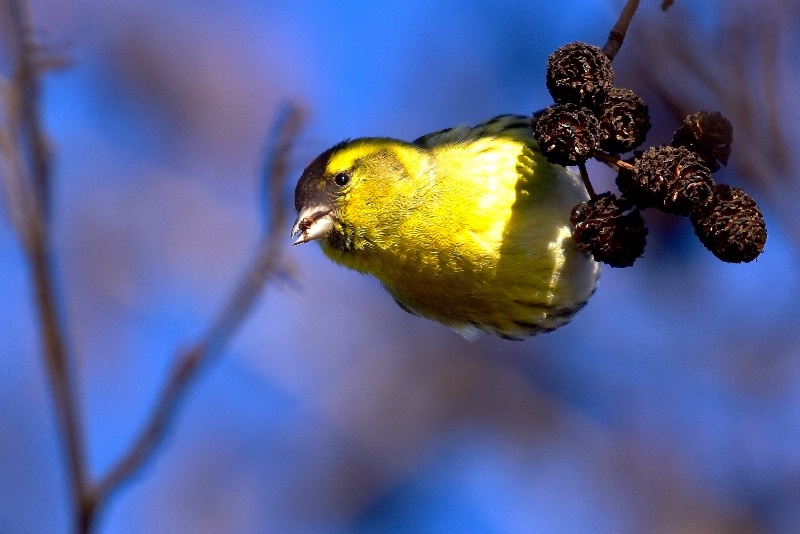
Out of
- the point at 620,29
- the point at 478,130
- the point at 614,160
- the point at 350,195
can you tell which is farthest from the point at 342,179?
the point at 620,29

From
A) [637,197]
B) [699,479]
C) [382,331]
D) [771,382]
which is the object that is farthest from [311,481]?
[637,197]

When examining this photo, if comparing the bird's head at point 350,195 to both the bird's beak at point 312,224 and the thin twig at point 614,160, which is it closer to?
the bird's beak at point 312,224

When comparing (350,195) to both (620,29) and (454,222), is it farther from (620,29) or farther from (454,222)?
(620,29)

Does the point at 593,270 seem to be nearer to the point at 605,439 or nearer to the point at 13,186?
the point at 13,186

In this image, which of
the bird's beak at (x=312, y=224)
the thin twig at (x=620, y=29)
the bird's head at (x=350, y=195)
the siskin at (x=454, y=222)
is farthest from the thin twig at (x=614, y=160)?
the bird's beak at (x=312, y=224)

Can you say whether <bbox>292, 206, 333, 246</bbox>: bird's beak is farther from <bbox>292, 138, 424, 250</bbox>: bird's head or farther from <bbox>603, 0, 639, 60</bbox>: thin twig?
<bbox>603, 0, 639, 60</bbox>: thin twig
